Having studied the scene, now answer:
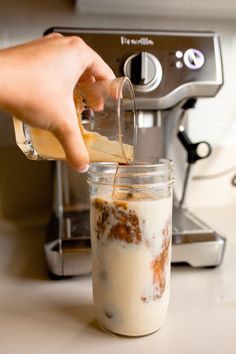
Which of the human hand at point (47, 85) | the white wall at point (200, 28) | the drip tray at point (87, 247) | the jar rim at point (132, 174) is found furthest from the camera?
the white wall at point (200, 28)

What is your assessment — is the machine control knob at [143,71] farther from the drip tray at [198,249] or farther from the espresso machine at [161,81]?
the drip tray at [198,249]

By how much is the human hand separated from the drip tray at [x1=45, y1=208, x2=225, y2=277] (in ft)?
0.73

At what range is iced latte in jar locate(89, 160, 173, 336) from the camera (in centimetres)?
39

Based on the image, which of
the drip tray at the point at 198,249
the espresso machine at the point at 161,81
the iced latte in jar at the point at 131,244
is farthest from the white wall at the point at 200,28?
the iced latte in jar at the point at 131,244

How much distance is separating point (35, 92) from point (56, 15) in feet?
1.94

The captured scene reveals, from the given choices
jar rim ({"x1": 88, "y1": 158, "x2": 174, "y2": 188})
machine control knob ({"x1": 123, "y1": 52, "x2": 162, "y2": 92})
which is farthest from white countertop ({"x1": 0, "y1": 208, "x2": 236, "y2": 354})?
machine control knob ({"x1": 123, "y1": 52, "x2": 162, "y2": 92})

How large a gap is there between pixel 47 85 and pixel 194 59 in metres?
0.37

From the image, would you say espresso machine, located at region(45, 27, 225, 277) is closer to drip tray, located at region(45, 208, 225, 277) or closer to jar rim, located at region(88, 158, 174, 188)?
drip tray, located at region(45, 208, 225, 277)

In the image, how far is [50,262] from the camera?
518mm

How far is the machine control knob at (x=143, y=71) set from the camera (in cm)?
57

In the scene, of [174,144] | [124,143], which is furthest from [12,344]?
[174,144]

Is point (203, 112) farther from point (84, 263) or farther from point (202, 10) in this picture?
point (84, 263)

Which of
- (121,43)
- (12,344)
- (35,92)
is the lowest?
(12,344)

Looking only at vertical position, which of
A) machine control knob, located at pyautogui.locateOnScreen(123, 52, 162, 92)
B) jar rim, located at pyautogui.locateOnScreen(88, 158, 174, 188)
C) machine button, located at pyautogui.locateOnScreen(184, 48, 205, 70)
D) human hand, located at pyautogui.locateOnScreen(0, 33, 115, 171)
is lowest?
jar rim, located at pyautogui.locateOnScreen(88, 158, 174, 188)
